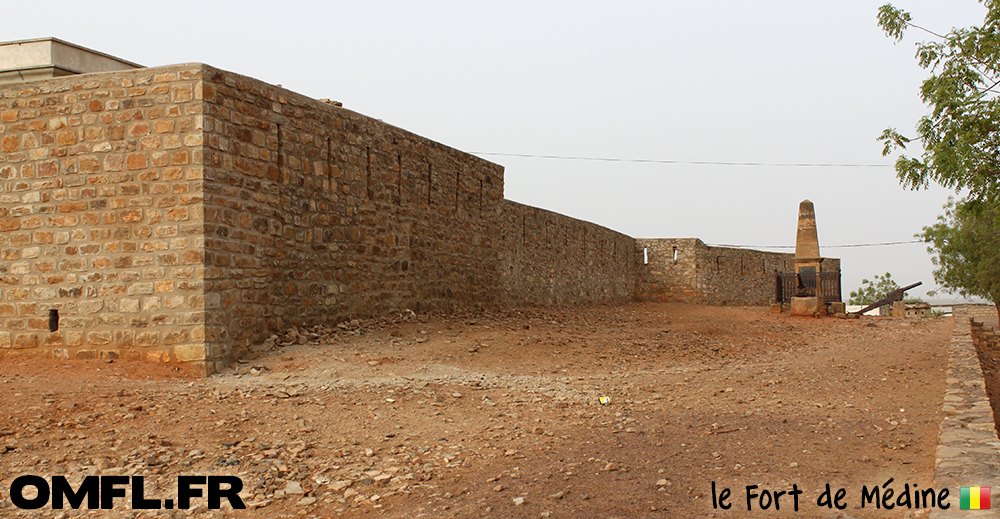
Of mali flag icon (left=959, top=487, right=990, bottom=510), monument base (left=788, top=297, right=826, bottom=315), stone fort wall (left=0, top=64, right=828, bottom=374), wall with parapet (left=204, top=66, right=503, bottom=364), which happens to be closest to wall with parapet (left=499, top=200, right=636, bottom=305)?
wall with parapet (left=204, top=66, right=503, bottom=364)

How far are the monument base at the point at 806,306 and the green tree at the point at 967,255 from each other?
8115 mm

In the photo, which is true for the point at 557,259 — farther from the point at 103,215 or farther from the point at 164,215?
the point at 103,215

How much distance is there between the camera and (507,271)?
14.6 meters

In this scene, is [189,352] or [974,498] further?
[189,352]

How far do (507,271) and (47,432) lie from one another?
10309 mm

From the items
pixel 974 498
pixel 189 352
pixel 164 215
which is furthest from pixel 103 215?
pixel 974 498

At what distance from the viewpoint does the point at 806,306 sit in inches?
776

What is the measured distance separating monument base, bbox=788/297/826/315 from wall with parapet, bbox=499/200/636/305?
18.0 ft

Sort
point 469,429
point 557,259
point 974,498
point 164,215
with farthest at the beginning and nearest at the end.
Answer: point 557,259
point 164,215
point 469,429
point 974,498

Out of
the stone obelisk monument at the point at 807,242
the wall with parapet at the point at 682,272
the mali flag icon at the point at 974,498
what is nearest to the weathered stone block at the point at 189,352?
the mali flag icon at the point at 974,498

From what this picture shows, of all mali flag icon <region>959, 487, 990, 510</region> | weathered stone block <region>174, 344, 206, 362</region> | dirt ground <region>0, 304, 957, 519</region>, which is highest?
weathered stone block <region>174, 344, 206, 362</region>

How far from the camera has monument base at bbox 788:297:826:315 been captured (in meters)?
19.6

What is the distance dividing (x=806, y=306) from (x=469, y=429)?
16852mm

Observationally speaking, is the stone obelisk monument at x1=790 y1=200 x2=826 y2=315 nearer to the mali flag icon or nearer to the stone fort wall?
the stone fort wall
